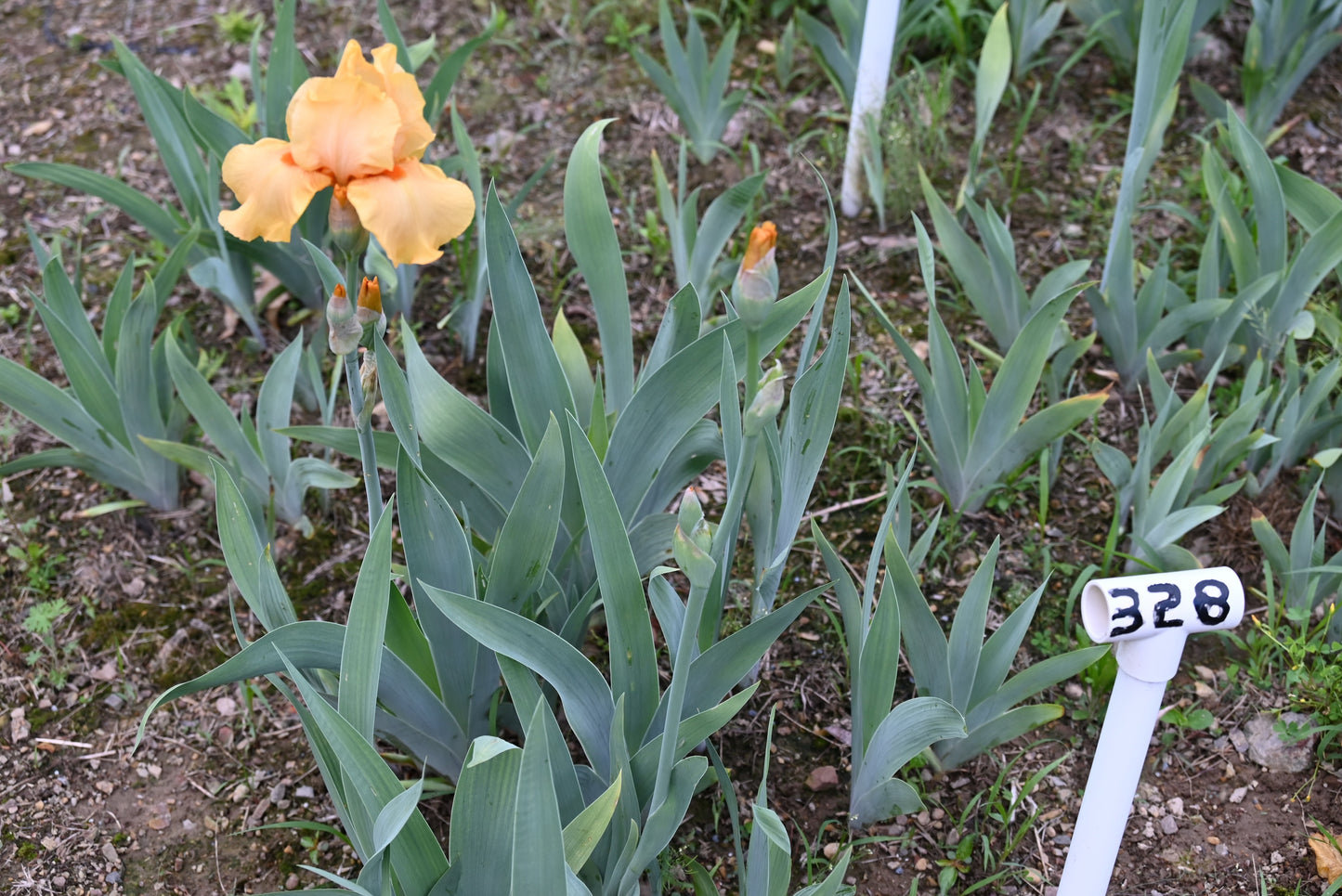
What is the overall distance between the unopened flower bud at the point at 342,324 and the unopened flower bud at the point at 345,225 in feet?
0.33

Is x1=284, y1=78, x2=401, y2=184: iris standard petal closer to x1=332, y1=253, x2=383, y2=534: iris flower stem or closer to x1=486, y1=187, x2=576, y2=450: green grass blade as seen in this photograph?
x1=332, y1=253, x2=383, y2=534: iris flower stem

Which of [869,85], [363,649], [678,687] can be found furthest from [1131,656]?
[869,85]

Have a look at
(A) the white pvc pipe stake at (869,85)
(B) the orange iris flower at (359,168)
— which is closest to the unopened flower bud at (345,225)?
(B) the orange iris flower at (359,168)

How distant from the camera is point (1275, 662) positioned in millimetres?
1702

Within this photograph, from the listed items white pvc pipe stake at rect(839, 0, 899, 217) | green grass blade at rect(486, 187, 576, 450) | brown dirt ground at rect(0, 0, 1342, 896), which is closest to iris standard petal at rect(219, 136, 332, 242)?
green grass blade at rect(486, 187, 576, 450)

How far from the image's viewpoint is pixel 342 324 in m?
1.09

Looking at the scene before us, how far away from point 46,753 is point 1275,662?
1.89 m

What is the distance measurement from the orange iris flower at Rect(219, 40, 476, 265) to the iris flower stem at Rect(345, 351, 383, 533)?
0.42 feet

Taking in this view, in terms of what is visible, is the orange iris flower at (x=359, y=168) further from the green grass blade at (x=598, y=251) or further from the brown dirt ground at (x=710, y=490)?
the brown dirt ground at (x=710, y=490)

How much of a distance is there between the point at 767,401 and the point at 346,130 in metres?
0.60

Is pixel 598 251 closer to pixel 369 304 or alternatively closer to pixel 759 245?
pixel 369 304

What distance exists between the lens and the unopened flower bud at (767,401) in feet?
2.89

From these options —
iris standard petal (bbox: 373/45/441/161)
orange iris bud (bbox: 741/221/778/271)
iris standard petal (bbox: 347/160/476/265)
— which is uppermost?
iris standard petal (bbox: 373/45/441/161)

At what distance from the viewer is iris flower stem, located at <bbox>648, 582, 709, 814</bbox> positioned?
38.0 inches
